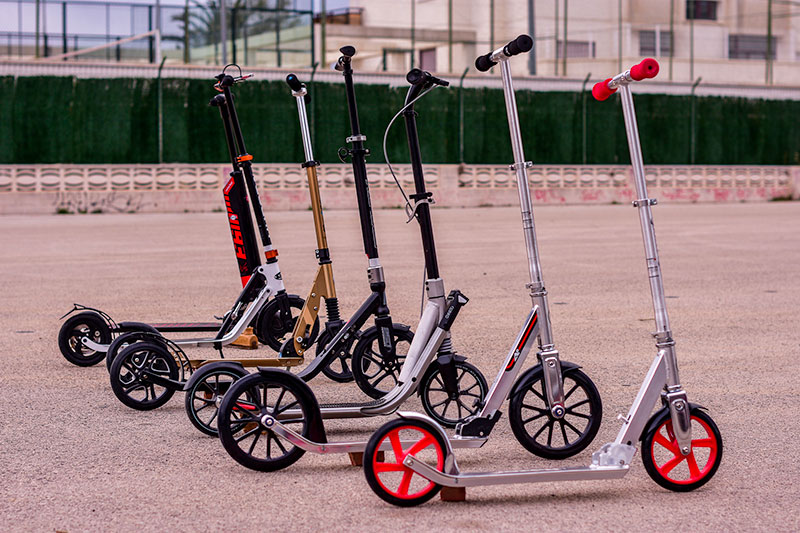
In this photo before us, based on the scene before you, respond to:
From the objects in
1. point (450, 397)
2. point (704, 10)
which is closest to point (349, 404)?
point (450, 397)

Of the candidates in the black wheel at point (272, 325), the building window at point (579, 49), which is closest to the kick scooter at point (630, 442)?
the black wheel at point (272, 325)

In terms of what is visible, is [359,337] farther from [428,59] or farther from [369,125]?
[428,59]

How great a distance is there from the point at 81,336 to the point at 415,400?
233 centimetres

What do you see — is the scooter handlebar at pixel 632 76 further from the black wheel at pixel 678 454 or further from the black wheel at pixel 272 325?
the black wheel at pixel 272 325

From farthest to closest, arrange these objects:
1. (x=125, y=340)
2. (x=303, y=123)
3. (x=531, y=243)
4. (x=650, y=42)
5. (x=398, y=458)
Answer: (x=650, y=42)
(x=303, y=123)
(x=125, y=340)
(x=531, y=243)
(x=398, y=458)

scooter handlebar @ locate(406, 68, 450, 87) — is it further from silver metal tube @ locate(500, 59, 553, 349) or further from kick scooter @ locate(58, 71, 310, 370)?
kick scooter @ locate(58, 71, 310, 370)

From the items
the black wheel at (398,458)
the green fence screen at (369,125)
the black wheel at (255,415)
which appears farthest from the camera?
the green fence screen at (369,125)

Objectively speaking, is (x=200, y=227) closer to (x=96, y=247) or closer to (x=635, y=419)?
(x=96, y=247)

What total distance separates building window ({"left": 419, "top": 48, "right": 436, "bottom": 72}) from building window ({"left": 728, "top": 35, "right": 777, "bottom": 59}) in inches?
773

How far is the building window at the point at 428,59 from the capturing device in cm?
4053

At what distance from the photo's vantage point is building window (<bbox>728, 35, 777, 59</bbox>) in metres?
54.4

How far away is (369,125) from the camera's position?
2902cm

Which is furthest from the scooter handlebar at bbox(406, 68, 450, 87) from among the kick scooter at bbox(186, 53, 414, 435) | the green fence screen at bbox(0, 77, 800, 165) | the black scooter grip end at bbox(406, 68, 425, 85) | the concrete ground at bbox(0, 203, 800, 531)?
the green fence screen at bbox(0, 77, 800, 165)

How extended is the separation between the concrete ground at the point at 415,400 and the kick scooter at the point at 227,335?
0.17m
